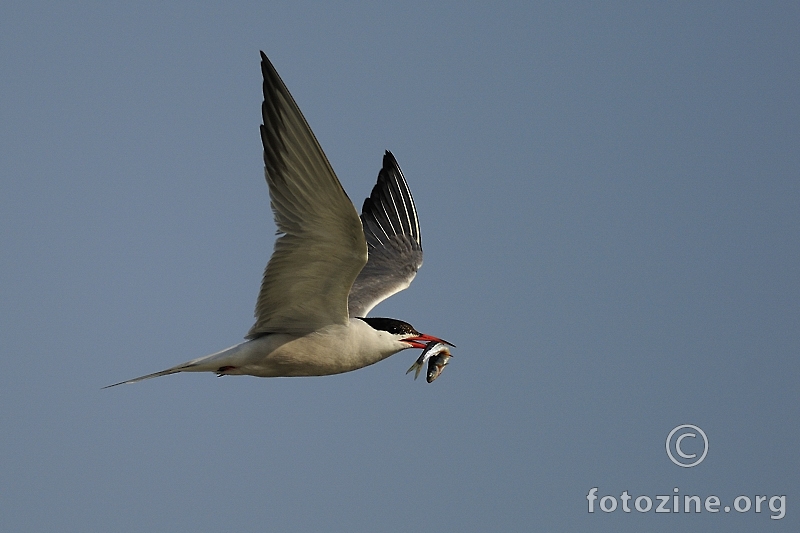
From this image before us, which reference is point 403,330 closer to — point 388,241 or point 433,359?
point 433,359

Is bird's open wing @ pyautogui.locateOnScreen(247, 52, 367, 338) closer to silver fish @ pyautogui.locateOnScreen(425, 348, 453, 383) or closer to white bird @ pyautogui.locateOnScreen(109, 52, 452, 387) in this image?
white bird @ pyautogui.locateOnScreen(109, 52, 452, 387)

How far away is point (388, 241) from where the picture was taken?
41.4ft

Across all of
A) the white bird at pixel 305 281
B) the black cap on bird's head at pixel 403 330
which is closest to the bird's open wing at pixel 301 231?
the white bird at pixel 305 281

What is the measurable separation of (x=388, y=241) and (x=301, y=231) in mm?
4479

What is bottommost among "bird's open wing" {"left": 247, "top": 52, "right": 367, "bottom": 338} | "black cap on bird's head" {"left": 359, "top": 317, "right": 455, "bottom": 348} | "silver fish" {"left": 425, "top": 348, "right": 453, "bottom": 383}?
"silver fish" {"left": 425, "top": 348, "right": 453, "bottom": 383}

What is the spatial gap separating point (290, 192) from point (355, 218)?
0.56 metres

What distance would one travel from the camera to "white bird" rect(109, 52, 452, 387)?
774 cm

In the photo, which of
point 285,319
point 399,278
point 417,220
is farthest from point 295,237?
point 417,220

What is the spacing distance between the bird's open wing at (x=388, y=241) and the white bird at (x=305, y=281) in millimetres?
266

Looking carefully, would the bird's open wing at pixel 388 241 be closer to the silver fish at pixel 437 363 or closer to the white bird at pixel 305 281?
the white bird at pixel 305 281

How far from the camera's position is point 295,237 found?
823 centimetres

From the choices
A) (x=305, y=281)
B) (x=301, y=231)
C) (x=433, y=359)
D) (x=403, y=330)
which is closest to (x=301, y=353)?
(x=305, y=281)

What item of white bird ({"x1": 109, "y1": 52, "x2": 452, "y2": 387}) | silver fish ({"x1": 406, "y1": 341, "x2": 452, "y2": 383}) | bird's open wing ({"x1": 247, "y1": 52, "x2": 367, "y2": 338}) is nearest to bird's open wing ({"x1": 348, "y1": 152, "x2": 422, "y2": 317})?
white bird ({"x1": 109, "y1": 52, "x2": 452, "y2": 387})

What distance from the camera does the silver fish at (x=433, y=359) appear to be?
9.79 metres
